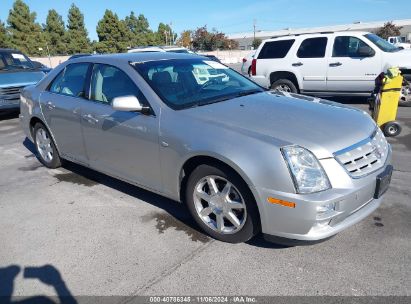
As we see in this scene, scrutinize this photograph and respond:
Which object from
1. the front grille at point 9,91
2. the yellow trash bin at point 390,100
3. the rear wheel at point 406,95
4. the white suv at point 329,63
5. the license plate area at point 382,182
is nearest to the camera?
the license plate area at point 382,182

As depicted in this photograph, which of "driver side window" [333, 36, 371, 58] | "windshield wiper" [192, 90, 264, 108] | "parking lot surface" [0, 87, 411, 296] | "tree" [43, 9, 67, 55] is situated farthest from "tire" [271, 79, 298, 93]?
"tree" [43, 9, 67, 55]

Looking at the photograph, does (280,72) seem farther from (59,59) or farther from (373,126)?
(59,59)

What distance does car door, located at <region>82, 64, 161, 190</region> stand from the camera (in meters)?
3.53

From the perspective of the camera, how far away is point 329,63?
9.08 m

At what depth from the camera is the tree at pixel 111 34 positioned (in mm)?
53578

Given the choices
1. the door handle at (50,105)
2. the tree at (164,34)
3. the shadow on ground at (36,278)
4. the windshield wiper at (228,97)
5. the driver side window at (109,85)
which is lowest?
the shadow on ground at (36,278)

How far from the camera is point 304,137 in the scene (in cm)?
279

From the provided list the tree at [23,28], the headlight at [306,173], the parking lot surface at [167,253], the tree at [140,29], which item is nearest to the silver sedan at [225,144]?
the headlight at [306,173]

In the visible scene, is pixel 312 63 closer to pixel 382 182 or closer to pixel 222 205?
pixel 382 182

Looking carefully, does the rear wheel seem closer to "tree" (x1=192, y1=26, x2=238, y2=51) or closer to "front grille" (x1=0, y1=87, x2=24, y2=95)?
"front grille" (x1=0, y1=87, x2=24, y2=95)

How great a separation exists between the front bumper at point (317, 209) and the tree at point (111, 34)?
54.6 metres

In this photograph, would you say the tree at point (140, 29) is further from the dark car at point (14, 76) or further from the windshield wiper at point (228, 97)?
the windshield wiper at point (228, 97)

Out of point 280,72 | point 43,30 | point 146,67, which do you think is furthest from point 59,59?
point 146,67

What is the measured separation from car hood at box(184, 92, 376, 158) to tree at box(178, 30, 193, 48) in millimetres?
77883
